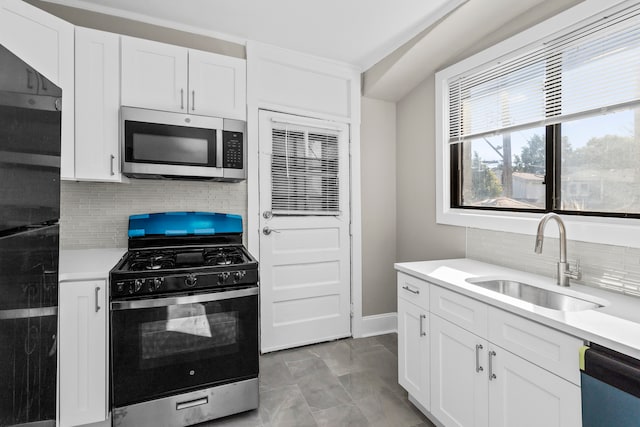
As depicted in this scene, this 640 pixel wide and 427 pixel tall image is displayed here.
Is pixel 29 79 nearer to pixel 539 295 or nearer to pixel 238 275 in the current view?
pixel 238 275

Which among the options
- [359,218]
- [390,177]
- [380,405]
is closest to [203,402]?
[380,405]

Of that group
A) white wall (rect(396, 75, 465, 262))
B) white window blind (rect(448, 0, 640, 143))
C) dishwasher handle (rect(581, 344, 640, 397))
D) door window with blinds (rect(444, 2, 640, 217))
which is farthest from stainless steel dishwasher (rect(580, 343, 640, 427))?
white wall (rect(396, 75, 465, 262))

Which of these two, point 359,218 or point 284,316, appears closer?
point 284,316

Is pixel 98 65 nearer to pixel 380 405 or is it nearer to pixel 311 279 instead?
pixel 311 279

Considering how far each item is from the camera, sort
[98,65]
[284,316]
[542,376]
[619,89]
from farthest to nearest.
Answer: [284,316] → [98,65] → [619,89] → [542,376]

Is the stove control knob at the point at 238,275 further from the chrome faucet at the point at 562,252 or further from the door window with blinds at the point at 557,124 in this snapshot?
the door window with blinds at the point at 557,124

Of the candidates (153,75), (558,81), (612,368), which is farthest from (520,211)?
(153,75)

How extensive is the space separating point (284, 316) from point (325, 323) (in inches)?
16.8

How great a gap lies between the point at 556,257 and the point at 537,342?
87cm

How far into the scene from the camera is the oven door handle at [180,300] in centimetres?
181

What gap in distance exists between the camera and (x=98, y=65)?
212 centimetres

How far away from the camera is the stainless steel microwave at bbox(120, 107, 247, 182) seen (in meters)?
2.18

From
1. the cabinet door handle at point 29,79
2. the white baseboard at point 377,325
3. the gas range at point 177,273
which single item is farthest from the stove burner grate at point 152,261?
the white baseboard at point 377,325

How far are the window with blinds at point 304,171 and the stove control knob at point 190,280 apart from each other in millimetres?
1153
